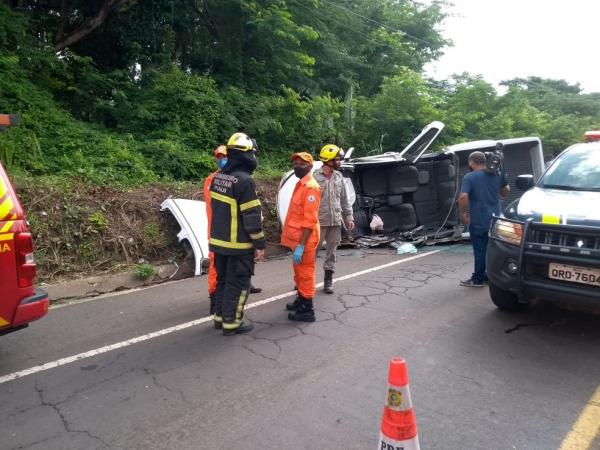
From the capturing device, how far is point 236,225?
175 inches

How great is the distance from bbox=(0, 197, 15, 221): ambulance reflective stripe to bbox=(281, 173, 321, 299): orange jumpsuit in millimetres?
2427

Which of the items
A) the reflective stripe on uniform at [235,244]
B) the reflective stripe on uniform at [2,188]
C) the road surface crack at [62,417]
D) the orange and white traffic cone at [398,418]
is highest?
the reflective stripe on uniform at [2,188]

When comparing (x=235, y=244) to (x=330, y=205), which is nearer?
(x=235, y=244)

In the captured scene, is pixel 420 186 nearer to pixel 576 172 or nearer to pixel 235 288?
pixel 576 172

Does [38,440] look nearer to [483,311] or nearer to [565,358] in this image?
[565,358]

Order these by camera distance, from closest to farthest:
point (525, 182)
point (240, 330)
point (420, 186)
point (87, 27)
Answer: point (240, 330)
point (525, 182)
point (420, 186)
point (87, 27)

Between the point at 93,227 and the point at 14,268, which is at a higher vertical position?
the point at 14,268

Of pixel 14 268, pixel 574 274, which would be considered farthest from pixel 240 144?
pixel 574 274

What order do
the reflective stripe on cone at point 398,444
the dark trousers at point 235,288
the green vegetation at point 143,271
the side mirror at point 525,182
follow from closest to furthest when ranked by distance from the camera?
the reflective stripe on cone at point 398,444
the dark trousers at point 235,288
the side mirror at point 525,182
the green vegetation at point 143,271

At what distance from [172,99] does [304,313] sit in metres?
8.56

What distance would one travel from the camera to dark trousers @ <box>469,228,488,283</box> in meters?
5.94

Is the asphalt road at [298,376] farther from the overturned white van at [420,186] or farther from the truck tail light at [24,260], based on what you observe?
the overturned white van at [420,186]

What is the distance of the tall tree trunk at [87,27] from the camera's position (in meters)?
12.3

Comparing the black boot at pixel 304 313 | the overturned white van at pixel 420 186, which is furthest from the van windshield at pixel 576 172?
the overturned white van at pixel 420 186
